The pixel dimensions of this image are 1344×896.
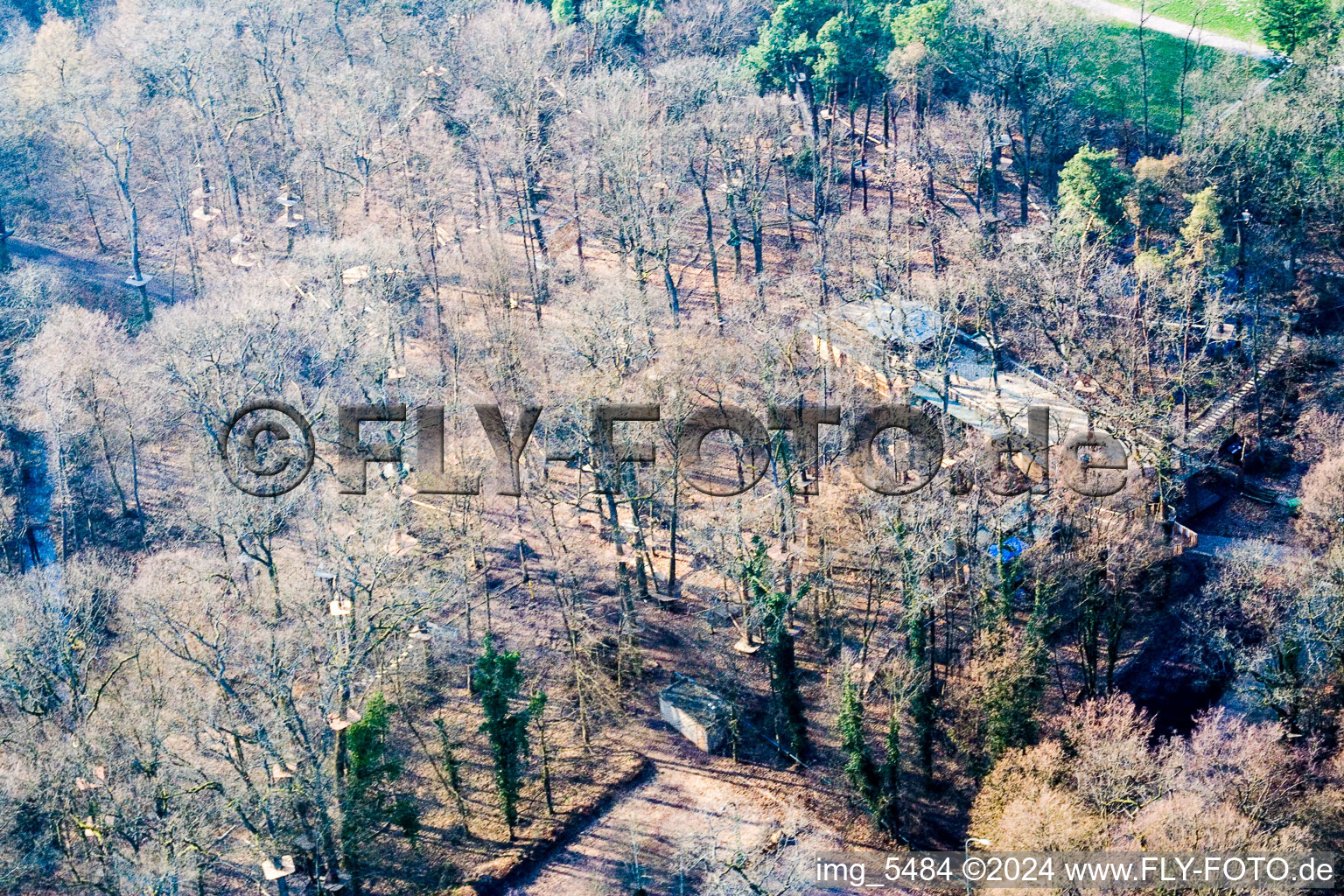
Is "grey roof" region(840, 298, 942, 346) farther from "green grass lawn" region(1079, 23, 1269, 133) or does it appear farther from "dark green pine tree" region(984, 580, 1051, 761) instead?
"green grass lawn" region(1079, 23, 1269, 133)

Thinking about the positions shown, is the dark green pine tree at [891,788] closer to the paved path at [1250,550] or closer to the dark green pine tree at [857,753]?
the dark green pine tree at [857,753]

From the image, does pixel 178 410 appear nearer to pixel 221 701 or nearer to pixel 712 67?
pixel 221 701

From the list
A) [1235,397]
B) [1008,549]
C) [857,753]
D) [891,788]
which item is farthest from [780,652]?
[1235,397]

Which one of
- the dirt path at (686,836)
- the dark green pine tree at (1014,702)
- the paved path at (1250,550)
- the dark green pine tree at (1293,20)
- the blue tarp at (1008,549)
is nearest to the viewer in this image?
the dirt path at (686,836)

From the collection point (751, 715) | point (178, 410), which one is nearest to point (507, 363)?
point (178, 410)

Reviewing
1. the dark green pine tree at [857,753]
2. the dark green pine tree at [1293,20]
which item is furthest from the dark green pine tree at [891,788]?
the dark green pine tree at [1293,20]
